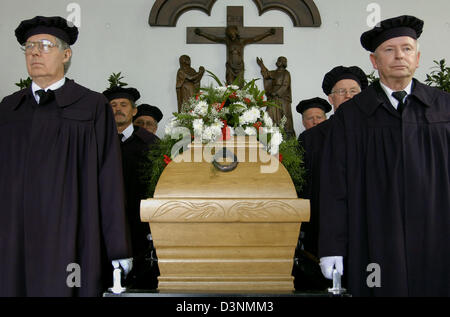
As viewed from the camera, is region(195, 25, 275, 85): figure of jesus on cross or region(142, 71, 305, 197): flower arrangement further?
region(195, 25, 275, 85): figure of jesus on cross

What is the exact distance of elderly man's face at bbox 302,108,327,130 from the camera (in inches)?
197

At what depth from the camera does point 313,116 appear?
16.5 ft

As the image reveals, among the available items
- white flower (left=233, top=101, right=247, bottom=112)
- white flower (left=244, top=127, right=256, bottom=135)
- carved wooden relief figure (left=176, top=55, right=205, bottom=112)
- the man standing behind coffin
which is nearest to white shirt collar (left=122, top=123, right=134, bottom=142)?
the man standing behind coffin

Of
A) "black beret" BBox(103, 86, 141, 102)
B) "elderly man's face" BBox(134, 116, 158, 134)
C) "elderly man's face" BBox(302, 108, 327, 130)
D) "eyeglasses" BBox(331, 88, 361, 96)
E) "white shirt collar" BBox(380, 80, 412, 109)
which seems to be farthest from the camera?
"elderly man's face" BBox(134, 116, 158, 134)

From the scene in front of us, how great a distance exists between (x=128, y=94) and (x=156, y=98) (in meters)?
2.05

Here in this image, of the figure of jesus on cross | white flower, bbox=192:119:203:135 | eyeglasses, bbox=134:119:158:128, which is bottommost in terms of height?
white flower, bbox=192:119:203:135

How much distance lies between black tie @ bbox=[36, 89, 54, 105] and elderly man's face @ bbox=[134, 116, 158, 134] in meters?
2.67

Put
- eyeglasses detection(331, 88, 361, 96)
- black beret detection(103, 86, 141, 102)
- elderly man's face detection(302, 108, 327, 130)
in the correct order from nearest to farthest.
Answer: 1. eyeglasses detection(331, 88, 361, 96)
2. black beret detection(103, 86, 141, 102)
3. elderly man's face detection(302, 108, 327, 130)

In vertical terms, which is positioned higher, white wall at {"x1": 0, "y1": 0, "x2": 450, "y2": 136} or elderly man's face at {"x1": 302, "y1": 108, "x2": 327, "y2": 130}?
white wall at {"x1": 0, "y1": 0, "x2": 450, "y2": 136}

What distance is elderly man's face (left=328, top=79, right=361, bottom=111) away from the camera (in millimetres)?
4086

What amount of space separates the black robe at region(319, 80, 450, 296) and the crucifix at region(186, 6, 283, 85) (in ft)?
13.6

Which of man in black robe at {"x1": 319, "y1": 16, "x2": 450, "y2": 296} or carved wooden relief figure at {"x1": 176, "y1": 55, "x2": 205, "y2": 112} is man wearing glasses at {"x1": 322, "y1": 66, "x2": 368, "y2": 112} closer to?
man in black robe at {"x1": 319, "y1": 16, "x2": 450, "y2": 296}

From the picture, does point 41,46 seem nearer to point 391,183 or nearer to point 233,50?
point 391,183
